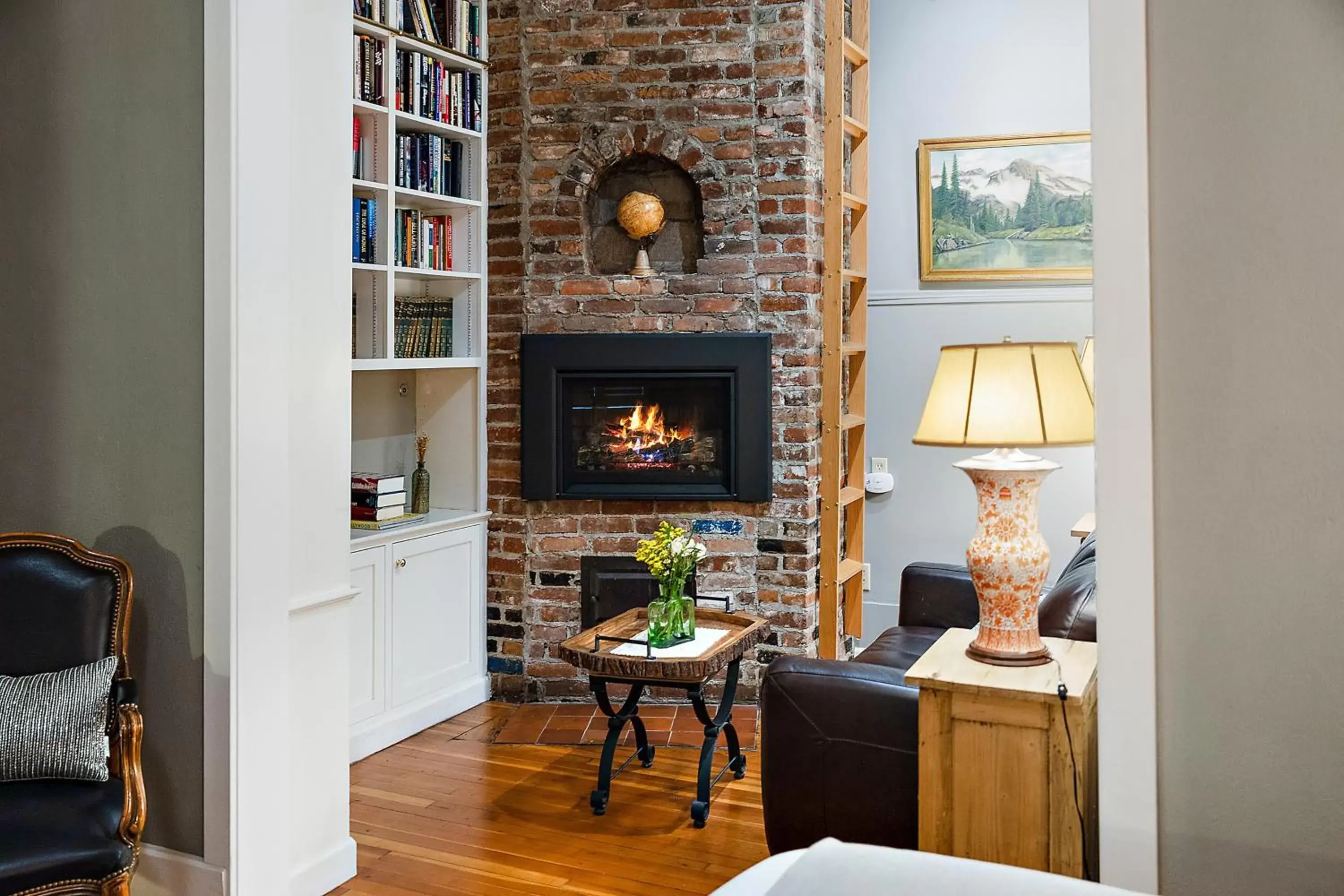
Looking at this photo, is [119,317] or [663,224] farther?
[663,224]

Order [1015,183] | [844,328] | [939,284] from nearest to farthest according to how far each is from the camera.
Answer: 1. [844,328]
2. [1015,183]
3. [939,284]

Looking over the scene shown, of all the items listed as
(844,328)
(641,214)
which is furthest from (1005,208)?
(641,214)

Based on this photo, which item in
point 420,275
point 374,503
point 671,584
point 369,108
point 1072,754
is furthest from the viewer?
point 420,275

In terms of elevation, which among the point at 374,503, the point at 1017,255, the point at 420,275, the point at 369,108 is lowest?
the point at 374,503

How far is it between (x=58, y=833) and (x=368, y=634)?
185 centimetres

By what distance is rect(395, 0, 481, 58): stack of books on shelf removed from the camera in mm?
4297

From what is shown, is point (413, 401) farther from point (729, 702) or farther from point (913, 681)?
point (913, 681)

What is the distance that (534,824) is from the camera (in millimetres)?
3426

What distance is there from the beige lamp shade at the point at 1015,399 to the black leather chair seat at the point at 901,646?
1.21 metres

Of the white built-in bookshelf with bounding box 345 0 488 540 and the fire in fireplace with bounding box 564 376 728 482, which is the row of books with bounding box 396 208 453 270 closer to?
the white built-in bookshelf with bounding box 345 0 488 540

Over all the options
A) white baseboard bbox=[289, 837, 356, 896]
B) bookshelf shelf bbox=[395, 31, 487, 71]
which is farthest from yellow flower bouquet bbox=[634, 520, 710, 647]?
bookshelf shelf bbox=[395, 31, 487, 71]

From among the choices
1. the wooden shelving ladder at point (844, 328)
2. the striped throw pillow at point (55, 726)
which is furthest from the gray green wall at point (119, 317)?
the wooden shelving ladder at point (844, 328)

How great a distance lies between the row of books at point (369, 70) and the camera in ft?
13.3

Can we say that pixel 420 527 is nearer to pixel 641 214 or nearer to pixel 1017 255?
pixel 641 214
